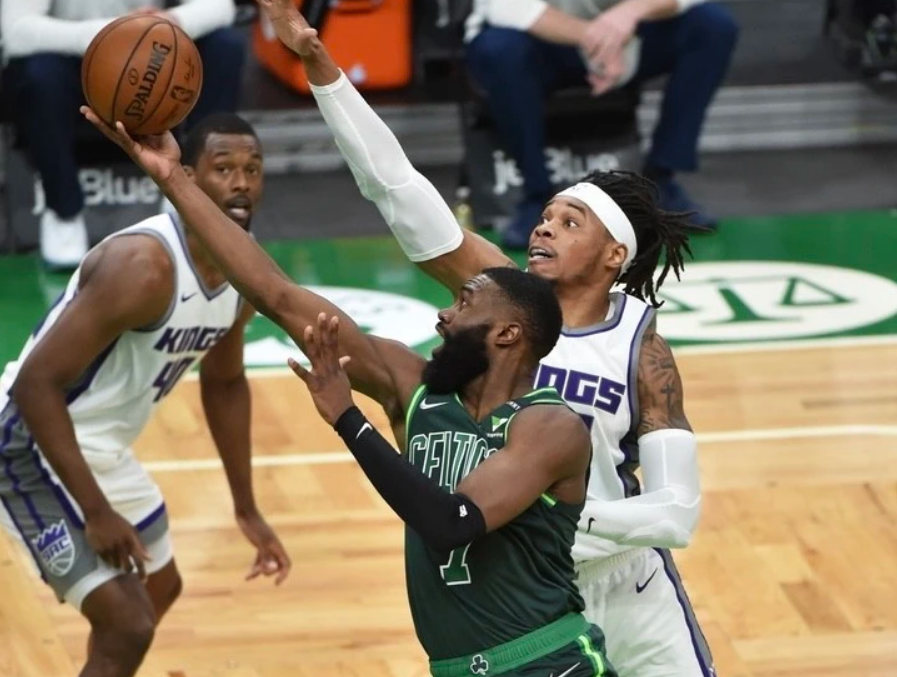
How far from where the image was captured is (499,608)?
3.53 m

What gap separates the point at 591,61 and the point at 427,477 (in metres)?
5.60

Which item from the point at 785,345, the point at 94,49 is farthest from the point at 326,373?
the point at 785,345

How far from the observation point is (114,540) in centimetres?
452

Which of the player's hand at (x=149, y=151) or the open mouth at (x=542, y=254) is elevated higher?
the player's hand at (x=149, y=151)

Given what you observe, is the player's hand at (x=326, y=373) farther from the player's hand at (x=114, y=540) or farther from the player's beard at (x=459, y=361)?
the player's hand at (x=114, y=540)

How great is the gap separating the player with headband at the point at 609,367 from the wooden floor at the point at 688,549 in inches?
45.7

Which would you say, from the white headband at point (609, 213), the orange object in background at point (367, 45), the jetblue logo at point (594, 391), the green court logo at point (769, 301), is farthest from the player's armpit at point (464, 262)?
the orange object in background at point (367, 45)

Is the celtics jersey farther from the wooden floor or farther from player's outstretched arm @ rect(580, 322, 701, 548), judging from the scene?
the wooden floor

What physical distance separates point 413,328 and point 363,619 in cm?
253

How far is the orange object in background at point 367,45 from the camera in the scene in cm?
995

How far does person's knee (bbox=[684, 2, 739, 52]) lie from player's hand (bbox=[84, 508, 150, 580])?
5185 millimetres

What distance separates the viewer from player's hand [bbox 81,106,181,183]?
3.62 meters

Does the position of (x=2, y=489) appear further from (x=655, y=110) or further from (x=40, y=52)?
(x=655, y=110)

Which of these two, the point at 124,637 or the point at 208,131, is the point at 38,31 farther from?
the point at 124,637
